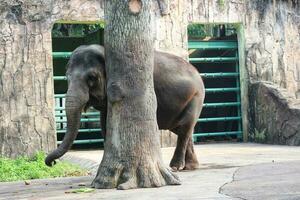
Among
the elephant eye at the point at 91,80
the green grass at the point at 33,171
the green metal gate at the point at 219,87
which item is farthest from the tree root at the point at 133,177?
the green metal gate at the point at 219,87

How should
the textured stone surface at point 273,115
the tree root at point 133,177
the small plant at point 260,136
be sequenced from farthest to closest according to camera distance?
the small plant at point 260,136 → the textured stone surface at point 273,115 → the tree root at point 133,177

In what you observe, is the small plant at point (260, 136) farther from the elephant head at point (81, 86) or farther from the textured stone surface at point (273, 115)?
the elephant head at point (81, 86)

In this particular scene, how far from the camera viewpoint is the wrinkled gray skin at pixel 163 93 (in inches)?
258

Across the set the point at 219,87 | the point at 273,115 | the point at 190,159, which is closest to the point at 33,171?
the point at 190,159

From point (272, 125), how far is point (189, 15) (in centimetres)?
297

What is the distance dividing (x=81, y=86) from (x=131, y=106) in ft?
2.79

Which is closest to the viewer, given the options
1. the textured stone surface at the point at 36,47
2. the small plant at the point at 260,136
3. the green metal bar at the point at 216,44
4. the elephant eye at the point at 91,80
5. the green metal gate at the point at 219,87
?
the elephant eye at the point at 91,80

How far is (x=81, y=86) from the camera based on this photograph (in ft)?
21.7

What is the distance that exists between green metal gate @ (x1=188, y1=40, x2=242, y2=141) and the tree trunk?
25.9 feet

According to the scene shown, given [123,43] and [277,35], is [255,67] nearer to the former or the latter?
[277,35]

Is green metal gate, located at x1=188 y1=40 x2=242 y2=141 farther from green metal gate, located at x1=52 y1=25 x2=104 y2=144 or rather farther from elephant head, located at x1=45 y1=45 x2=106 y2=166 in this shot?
elephant head, located at x1=45 y1=45 x2=106 y2=166

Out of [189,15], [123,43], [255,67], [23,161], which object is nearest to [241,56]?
[255,67]

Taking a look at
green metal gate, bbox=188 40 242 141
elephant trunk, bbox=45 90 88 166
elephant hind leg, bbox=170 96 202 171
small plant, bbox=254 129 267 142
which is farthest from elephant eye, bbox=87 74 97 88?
small plant, bbox=254 129 267 142

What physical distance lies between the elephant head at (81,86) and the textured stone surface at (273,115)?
21.2ft
